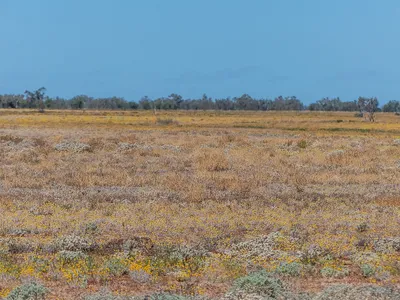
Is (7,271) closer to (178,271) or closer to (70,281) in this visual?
(70,281)

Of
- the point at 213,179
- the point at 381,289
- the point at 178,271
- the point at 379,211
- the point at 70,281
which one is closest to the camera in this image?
the point at 381,289

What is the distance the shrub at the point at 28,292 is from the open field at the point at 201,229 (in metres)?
0.26

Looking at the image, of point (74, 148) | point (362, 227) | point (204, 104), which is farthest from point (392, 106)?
point (362, 227)

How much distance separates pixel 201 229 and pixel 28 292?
577cm

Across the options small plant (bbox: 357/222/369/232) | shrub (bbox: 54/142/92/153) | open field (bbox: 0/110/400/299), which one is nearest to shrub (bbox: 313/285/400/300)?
open field (bbox: 0/110/400/299)

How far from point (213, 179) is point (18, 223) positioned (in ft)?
31.3

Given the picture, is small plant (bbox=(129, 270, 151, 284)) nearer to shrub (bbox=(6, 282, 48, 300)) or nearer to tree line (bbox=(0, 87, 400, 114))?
shrub (bbox=(6, 282, 48, 300))

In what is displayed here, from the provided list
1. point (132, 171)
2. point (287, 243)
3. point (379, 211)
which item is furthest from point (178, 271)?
point (132, 171)

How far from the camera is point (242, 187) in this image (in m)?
19.1

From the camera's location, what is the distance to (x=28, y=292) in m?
7.82

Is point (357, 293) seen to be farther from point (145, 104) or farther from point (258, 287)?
point (145, 104)

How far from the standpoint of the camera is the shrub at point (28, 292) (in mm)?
7730

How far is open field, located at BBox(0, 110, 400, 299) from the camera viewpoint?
353 inches

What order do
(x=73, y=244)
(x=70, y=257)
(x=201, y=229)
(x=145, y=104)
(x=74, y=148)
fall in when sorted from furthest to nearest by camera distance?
1. (x=145, y=104)
2. (x=74, y=148)
3. (x=201, y=229)
4. (x=73, y=244)
5. (x=70, y=257)
